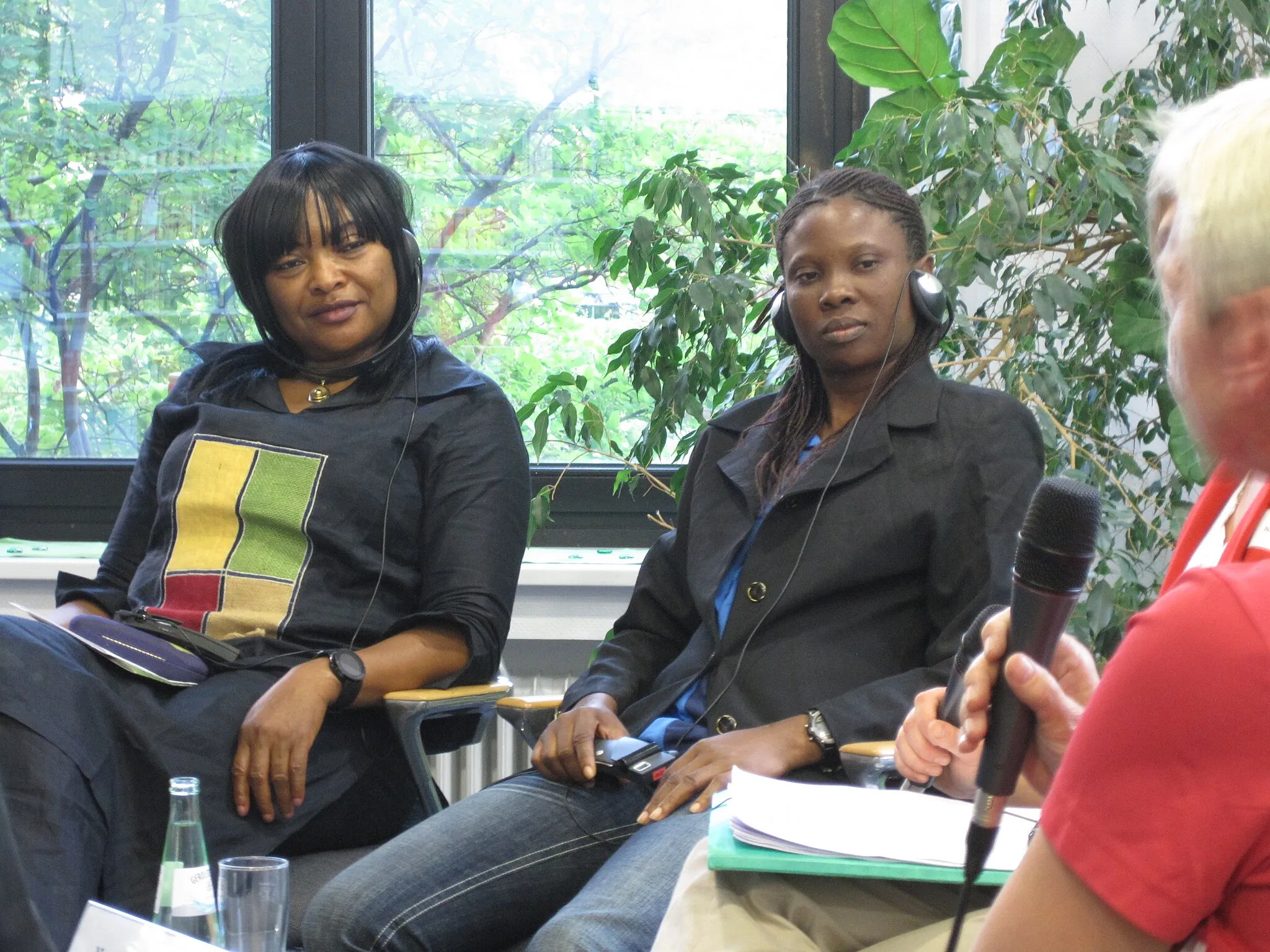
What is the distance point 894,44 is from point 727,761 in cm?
131

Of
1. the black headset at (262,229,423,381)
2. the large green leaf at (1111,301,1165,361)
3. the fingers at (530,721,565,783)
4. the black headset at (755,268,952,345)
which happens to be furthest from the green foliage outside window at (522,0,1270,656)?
the fingers at (530,721,565,783)

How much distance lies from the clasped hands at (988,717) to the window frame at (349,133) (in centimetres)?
166

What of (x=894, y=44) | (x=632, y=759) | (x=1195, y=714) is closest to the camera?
(x=1195, y=714)

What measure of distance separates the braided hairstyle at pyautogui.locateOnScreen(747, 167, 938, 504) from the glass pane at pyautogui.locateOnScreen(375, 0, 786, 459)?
1032 millimetres

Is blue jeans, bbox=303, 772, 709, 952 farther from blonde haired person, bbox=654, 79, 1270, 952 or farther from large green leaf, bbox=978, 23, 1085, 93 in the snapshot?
large green leaf, bbox=978, 23, 1085, 93

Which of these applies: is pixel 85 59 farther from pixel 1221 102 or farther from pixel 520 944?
pixel 1221 102

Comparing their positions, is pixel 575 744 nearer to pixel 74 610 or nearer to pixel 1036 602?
pixel 74 610

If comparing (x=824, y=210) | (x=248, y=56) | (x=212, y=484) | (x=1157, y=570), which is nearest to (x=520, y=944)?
(x=212, y=484)

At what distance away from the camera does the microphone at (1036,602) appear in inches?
28.3

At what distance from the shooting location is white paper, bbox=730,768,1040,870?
0.99 metres

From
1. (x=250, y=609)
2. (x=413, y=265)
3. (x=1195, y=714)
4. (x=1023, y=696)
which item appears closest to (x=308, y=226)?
(x=413, y=265)

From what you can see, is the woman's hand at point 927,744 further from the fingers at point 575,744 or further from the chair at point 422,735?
the chair at point 422,735

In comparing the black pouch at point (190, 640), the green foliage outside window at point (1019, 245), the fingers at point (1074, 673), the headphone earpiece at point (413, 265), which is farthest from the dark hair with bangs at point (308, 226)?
the fingers at point (1074, 673)

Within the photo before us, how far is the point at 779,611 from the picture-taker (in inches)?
61.5
